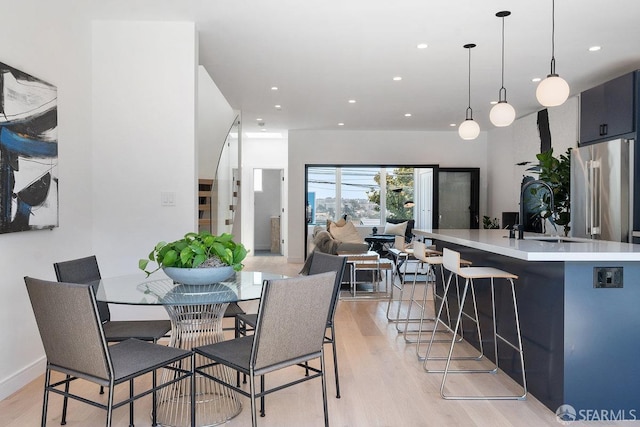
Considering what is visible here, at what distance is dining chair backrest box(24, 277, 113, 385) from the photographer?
1.82 metres

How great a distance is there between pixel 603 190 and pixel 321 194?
5.78m

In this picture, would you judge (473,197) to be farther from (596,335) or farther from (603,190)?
(596,335)

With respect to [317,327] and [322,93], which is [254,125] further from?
[317,327]

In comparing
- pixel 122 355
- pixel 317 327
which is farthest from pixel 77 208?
pixel 317 327

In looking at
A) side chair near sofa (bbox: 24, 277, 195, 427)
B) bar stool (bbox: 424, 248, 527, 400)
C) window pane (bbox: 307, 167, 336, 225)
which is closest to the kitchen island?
bar stool (bbox: 424, 248, 527, 400)

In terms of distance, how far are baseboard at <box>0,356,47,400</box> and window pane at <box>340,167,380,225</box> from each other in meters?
7.15

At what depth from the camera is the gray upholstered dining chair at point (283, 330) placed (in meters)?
1.93

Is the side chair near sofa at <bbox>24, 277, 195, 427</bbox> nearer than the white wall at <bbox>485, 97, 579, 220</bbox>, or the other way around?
the side chair near sofa at <bbox>24, 277, 195, 427</bbox>

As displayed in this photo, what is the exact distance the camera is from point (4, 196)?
269cm

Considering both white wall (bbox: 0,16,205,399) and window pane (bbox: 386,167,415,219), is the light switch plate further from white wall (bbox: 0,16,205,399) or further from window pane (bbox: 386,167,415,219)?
window pane (bbox: 386,167,415,219)

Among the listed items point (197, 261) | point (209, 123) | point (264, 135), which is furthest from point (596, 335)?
point (264, 135)

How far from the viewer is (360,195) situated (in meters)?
9.97

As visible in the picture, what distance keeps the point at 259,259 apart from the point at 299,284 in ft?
26.4

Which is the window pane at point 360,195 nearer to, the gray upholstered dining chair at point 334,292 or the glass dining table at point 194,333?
the gray upholstered dining chair at point 334,292
